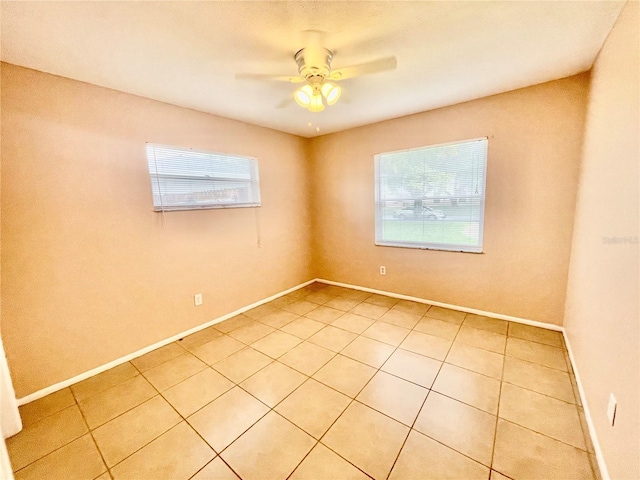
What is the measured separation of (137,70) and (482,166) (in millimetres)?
3179

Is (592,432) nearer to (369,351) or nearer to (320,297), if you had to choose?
(369,351)

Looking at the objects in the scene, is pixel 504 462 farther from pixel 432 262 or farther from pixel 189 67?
pixel 189 67

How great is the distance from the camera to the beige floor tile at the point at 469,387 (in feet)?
5.42

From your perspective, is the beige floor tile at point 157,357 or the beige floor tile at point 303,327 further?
the beige floor tile at point 303,327

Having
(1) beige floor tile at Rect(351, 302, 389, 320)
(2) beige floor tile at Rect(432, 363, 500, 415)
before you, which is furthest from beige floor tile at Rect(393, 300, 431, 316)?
(2) beige floor tile at Rect(432, 363, 500, 415)

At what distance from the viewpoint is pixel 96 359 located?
82.3 inches

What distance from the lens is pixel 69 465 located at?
134 cm

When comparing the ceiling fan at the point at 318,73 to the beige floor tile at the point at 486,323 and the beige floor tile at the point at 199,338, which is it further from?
the beige floor tile at the point at 486,323

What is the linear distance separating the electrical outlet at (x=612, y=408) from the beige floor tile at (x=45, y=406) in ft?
10.4

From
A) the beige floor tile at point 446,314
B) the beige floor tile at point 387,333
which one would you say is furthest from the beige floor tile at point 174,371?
the beige floor tile at point 446,314

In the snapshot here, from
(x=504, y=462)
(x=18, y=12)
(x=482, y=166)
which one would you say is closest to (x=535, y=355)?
(x=504, y=462)

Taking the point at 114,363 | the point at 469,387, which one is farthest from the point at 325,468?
the point at 114,363

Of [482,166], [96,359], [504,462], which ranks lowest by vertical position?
[504,462]

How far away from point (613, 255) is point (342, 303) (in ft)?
8.22
